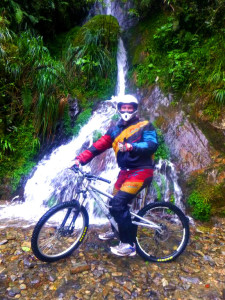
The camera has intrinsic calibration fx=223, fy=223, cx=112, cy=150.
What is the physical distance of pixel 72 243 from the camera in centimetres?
337

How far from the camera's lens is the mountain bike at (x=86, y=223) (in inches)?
120

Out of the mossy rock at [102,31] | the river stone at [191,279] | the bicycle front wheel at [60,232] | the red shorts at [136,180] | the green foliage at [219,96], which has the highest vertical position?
the mossy rock at [102,31]

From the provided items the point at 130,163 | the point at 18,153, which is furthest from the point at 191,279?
the point at 18,153

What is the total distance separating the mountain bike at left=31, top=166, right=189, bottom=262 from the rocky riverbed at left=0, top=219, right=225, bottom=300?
0.54 ft

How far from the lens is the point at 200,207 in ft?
13.9

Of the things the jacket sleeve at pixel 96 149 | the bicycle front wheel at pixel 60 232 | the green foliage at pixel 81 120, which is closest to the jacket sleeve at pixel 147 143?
the jacket sleeve at pixel 96 149

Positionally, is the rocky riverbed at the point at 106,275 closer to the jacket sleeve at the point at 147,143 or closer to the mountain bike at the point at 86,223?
the mountain bike at the point at 86,223

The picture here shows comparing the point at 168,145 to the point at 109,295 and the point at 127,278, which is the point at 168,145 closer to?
the point at 127,278

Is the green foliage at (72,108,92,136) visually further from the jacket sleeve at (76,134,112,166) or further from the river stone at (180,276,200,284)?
the river stone at (180,276,200,284)

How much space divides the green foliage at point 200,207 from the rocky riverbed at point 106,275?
589 mm

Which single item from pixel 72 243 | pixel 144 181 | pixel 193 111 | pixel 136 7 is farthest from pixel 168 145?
pixel 136 7

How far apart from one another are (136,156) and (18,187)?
138 inches

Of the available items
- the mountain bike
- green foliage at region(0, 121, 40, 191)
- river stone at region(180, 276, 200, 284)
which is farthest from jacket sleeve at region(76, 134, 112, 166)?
green foliage at region(0, 121, 40, 191)

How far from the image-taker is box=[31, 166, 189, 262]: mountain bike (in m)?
3.05
